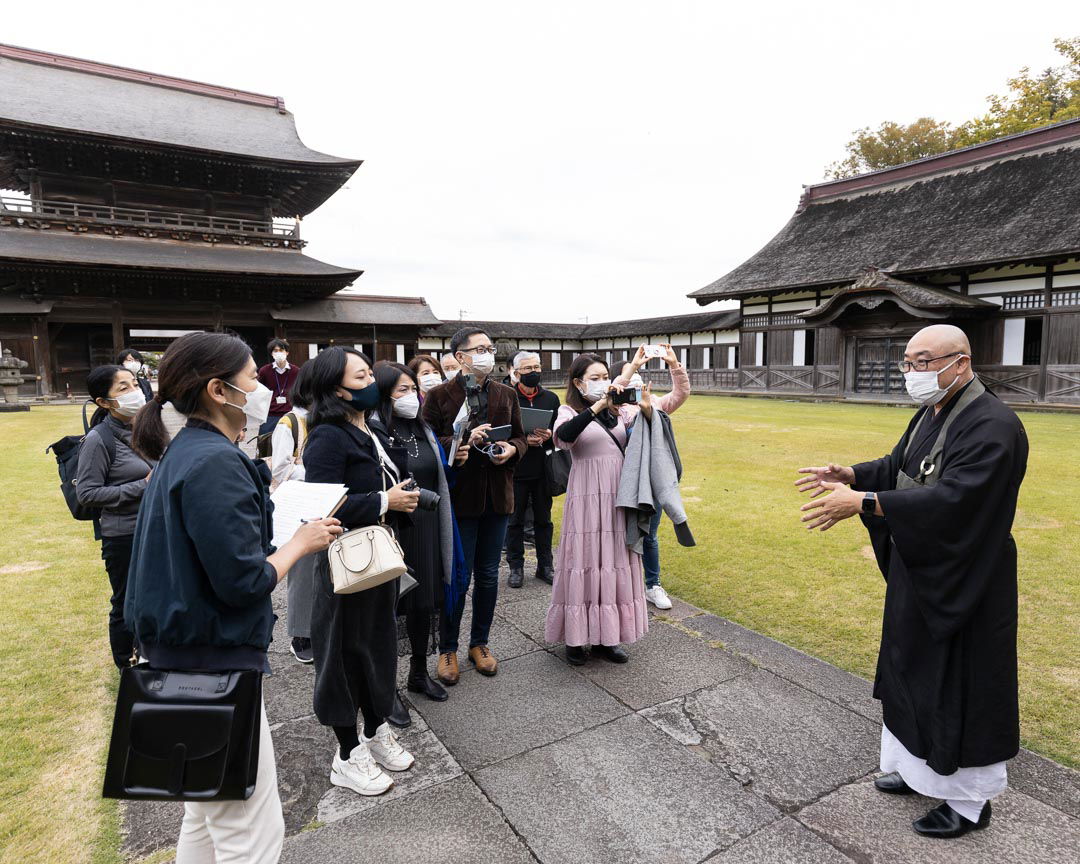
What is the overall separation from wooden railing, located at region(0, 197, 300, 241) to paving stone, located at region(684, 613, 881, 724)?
2103 cm

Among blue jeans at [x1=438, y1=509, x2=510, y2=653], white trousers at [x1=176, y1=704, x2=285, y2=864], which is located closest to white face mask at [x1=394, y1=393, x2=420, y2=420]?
blue jeans at [x1=438, y1=509, x2=510, y2=653]

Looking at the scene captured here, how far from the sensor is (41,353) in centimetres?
1802

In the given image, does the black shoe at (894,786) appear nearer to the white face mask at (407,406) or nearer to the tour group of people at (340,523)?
the tour group of people at (340,523)

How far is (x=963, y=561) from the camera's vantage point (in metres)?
2.16

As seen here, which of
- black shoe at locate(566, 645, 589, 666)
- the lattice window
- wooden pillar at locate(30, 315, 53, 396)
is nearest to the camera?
black shoe at locate(566, 645, 589, 666)

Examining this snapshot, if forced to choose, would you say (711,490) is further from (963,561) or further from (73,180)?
(73,180)

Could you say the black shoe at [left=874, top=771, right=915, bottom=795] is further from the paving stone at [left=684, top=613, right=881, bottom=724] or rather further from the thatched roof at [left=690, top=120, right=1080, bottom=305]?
the thatched roof at [left=690, top=120, right=1080, bottom=305]

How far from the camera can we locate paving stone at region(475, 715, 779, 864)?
2.14 metres

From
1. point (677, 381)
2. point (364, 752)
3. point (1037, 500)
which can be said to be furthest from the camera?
point (1037, 500)

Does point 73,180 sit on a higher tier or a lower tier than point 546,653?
higher

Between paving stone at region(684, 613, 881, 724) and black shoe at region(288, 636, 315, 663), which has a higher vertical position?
black shoe at region(288, 636, 315, 663)

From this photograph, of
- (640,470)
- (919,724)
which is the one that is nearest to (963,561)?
(919,724)

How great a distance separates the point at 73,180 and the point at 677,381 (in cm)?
2256

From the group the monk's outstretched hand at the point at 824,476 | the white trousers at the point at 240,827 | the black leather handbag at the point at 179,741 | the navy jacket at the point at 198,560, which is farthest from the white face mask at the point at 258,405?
the monk's outstretched hand at the point at 824,476
